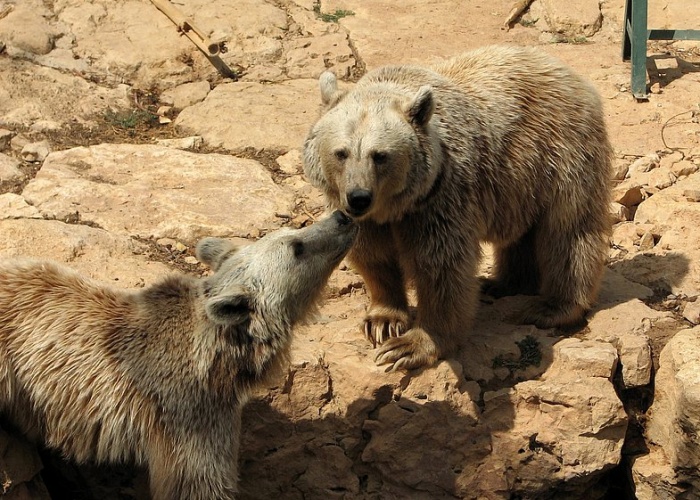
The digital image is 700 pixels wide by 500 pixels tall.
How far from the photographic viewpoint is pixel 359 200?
18.2 ft

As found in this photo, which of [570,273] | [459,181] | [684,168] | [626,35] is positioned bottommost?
[684,168]

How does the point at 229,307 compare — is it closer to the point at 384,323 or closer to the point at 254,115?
the point at 384,323

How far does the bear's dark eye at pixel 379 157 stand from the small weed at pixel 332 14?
18.6 ft

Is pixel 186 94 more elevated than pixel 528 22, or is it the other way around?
pixel 528 22

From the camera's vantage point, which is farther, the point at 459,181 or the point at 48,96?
the point at 48,96

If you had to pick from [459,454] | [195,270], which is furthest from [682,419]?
[195,270]

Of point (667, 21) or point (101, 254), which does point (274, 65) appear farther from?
point (667, 21)

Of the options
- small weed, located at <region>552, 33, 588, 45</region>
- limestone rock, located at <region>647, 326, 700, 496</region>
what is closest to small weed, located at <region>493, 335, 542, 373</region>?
limestone rock, located at <region>647, 326, 700, 496</region>

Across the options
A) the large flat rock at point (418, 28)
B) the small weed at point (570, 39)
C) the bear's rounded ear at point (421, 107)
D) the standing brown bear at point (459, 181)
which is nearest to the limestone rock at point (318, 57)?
the large flat rock at point (418, 28)

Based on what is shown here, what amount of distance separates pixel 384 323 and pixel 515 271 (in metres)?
1.48

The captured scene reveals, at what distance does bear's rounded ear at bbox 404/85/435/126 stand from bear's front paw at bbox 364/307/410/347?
4.71 ft

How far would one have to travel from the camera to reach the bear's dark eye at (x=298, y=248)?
5500 millimetres

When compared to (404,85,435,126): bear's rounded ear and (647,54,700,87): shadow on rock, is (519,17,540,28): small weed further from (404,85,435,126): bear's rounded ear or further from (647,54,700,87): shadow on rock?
(404,85,435,126): bear's rounded ear

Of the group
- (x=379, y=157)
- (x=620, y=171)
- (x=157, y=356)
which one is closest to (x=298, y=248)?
Result: (x=379, y=157)
